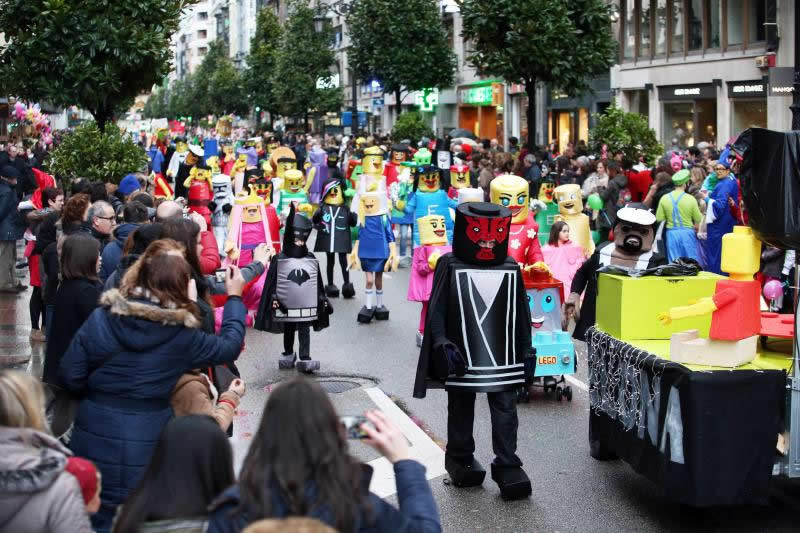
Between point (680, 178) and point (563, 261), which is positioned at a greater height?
point (680, 178)

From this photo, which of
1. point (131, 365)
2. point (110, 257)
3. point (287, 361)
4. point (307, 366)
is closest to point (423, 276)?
point (307, 366)

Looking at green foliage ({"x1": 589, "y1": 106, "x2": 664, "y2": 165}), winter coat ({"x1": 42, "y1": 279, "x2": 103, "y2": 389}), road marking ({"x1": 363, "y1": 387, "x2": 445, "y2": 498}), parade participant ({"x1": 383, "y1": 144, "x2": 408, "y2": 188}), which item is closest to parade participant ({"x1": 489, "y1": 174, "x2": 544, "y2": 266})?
road marking ({"x1": 363, "y1": 387, "x2": 445, "y2": 498})

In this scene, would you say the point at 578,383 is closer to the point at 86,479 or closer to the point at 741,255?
the point at 741,255

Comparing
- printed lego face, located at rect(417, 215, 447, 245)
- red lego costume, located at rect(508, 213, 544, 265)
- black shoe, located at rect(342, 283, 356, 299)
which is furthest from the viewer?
black shoe, located at rect(342, 283, 356, 299)

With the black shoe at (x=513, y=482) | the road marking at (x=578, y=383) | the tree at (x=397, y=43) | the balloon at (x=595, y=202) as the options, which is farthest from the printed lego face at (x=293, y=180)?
the tree at (x=397, y=43)

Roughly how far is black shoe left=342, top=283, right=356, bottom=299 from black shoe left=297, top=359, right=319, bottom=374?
5.00 meters

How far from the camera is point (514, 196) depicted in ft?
39.6

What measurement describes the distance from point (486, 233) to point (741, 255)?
5.52ft

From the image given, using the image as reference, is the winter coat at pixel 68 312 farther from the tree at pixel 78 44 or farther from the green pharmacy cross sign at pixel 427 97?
the green pharmacy cross sign at pixel 427 97

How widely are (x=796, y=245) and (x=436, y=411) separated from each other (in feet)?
14.1

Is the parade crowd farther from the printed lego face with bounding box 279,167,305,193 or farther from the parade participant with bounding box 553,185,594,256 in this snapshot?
the printed lego face with bounding box 279,167,305,193

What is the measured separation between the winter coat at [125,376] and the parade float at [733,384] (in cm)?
277

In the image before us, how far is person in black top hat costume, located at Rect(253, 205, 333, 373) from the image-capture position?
12.2 m

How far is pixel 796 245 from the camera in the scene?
687cm
